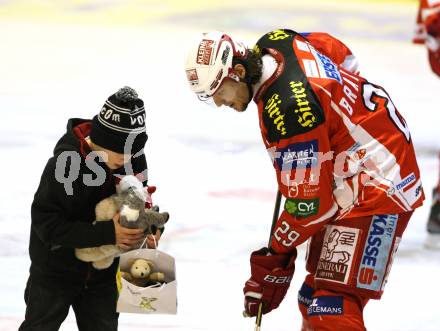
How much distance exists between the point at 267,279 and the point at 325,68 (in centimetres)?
79

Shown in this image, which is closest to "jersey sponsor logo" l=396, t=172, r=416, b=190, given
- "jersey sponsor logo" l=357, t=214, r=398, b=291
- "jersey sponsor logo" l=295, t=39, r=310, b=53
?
"jersey sponsor logo" l=357, t=214, r=398, b=291

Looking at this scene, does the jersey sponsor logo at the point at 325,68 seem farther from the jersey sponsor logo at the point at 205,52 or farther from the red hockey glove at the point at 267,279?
the red hockey glove at the point at 267,279

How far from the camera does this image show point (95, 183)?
3.21 meters

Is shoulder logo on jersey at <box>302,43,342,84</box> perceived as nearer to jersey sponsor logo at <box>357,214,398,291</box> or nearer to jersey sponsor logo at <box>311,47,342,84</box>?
jersey sponsor logo at <box>311,47,342,84</box>

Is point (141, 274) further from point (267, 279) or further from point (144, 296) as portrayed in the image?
point (267, 279)

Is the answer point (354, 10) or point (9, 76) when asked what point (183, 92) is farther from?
point (354, 10)

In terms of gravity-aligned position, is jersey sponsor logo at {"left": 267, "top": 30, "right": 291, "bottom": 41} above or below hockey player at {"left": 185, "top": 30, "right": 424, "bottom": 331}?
above

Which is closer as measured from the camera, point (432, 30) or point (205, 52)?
point (205, 52)

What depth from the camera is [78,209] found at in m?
3.21

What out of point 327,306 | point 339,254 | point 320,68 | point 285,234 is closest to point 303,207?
point 285,234

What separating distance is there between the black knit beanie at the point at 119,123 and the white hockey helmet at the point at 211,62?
256 millimetres

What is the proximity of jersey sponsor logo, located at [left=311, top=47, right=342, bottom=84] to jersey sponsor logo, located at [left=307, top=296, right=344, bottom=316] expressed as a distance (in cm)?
77

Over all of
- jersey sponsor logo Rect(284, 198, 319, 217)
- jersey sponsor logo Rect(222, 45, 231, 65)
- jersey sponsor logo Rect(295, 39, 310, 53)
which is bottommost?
jersey sponsor logo Rect(284, 198, 319, 217)

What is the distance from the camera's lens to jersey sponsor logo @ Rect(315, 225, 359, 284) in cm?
343
